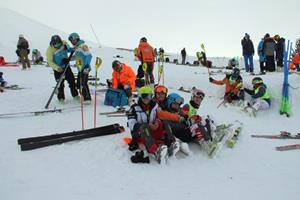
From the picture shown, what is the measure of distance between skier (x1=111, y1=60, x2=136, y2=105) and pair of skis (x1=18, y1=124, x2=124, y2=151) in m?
2.74

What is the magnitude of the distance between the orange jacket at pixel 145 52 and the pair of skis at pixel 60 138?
610cm

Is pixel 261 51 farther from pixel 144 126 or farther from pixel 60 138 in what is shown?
pixel 60 138

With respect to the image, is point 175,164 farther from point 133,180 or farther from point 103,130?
point 103,130

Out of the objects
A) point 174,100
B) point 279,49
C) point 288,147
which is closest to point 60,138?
point 174,100

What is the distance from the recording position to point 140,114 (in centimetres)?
643

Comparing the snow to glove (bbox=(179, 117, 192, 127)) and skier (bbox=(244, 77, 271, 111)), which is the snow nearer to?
glove (bbox=(179, 117, 192, 127))

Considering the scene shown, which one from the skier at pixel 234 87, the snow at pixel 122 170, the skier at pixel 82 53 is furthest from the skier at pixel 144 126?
the skier at pixel 234 87

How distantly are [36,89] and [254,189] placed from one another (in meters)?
9.75

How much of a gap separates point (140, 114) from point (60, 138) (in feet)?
5.32

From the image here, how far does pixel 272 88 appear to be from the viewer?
37.0 feet

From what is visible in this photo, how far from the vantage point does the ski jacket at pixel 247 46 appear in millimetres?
16406

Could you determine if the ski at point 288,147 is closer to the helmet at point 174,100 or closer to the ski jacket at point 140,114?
the helmet at point 174,100

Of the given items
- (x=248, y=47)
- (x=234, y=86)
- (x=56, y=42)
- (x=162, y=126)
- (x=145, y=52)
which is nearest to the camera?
(x=162, y=126)

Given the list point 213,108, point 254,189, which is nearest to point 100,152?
point 254,189
